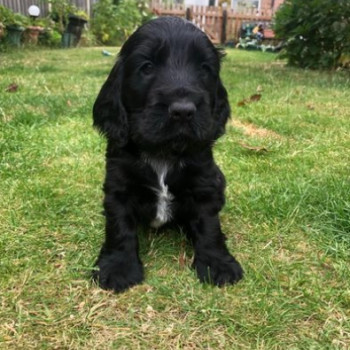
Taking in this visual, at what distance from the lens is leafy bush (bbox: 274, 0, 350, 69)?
26.6ft

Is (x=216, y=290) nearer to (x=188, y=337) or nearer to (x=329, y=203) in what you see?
(x=188, y=337)

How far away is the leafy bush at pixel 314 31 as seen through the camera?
8102 millimetres

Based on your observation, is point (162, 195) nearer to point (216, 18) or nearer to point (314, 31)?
point (314, 31)

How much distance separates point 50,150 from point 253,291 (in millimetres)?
2127

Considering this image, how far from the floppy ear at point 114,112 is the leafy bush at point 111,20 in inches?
581

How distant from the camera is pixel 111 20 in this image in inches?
640

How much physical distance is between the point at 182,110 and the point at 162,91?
5.6 inches

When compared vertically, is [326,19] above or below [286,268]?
above

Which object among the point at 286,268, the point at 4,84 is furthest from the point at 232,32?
the point at 286,268

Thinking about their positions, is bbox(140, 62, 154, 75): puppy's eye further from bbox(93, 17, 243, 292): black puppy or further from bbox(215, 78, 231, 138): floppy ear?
bbox(215, 78, 231, 138): floppy ear

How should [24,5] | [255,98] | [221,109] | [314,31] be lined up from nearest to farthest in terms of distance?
[221,109]
[255,98]
[314,31]
[24,5]

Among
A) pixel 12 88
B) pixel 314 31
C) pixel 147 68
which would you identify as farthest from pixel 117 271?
pixel 314 31

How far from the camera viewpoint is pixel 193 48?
209cm

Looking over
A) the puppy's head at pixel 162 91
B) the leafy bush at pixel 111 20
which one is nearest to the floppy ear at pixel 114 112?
the puppy's head at pixel 162 91
